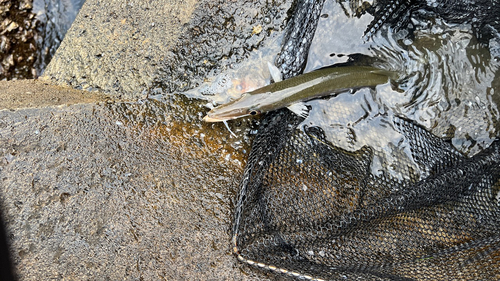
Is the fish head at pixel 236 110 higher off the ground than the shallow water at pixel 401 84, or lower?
lower

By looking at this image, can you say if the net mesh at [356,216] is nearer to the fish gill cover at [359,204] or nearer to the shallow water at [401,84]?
the fish gill cover at [359,204]

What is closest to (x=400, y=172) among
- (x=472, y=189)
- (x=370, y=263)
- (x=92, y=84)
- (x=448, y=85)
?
(x=472, y=189)

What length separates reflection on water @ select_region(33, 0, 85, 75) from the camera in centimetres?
348

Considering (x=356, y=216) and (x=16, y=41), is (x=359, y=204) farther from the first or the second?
(x=16, y=41)

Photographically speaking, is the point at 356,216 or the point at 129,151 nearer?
the point at 356,216

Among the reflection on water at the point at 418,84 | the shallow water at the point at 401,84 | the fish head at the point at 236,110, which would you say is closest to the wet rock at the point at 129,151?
the fish head at the point at 236,110

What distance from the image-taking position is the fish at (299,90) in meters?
2.51

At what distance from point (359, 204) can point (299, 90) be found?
107 centimetres

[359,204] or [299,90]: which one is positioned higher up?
[299,90]

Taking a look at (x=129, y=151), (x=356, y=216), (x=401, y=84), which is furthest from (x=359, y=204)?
(x=129, y=151)

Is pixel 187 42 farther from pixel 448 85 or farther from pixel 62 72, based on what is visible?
pixel 448 85

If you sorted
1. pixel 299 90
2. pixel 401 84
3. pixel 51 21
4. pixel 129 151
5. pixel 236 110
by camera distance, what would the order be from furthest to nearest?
1. pixel 51 21
2. pixel 401 84
3. pixel 299 90
4. pixel 236 110
5. pixel 129 151

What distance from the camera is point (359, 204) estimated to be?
2289 millimetres

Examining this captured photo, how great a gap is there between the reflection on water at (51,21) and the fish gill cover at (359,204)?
2791 mm
